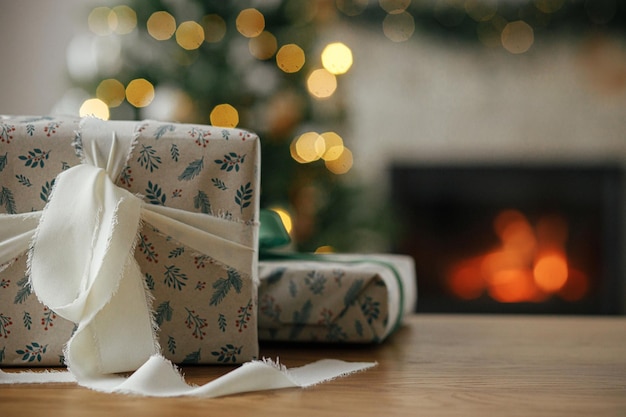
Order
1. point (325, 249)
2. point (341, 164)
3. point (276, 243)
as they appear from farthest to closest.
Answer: point (341, 164) < point (325, 249) < point (276, 243)

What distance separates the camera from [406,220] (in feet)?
8.20

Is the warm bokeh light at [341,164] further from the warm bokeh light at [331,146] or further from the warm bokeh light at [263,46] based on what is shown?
the warm bokeh light at [263,46]

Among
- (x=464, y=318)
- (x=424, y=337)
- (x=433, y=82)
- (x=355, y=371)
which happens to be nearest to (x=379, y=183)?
(x=433, y=82)

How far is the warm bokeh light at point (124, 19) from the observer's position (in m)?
1.83

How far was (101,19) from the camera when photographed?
1.88 metres

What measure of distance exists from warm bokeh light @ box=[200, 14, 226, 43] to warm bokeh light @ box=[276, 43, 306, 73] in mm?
151

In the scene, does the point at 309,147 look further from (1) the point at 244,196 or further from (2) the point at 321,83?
(1) the point at 244,196

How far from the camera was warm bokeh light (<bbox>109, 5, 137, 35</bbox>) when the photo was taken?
1.83 metres

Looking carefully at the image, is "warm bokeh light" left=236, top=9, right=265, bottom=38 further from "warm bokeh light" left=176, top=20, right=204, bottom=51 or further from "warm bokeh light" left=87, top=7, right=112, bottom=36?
"warm bokeh light" left=87, top=7, right=112, bottom=36

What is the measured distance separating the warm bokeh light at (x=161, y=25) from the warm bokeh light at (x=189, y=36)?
26 mm

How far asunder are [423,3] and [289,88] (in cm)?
74

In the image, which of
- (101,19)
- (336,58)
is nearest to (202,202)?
(101,19)

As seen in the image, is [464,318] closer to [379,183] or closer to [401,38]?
[379,183]

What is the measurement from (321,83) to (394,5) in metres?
0.55
